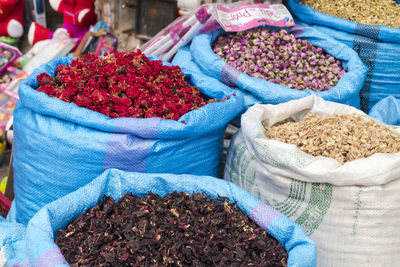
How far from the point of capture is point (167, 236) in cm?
122

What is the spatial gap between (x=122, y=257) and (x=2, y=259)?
0.42 meters

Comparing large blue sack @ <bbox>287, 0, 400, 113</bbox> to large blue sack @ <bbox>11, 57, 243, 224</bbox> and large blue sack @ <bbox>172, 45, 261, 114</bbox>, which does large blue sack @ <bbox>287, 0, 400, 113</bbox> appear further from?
large blue sack @ <bbox>11, 57, 243, 224</bbox>

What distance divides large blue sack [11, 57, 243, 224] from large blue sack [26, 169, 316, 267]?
10 cm

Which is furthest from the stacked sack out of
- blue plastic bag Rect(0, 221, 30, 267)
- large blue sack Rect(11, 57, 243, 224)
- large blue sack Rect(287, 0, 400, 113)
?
blue plastic bag Rect(0, 221, 30, 267)

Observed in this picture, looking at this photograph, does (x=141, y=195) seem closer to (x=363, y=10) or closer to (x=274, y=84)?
(x=274, y=84)

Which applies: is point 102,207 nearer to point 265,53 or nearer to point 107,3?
point 265,53

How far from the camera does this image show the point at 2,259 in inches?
50.6

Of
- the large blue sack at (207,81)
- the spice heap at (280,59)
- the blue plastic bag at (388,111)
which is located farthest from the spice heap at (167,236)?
the blue plastic bag at (388,111)

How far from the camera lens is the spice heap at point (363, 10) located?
240 cm

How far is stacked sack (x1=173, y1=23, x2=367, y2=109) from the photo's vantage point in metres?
1.86

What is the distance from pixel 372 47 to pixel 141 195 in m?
1.54

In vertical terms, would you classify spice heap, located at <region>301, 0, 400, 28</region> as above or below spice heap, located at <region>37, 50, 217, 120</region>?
below

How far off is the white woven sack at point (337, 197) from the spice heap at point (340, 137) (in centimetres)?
8

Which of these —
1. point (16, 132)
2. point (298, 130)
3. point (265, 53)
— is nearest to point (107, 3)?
point (265, 53)
